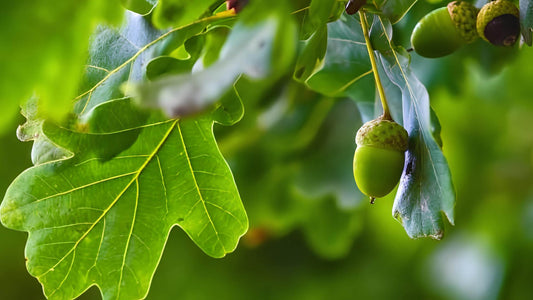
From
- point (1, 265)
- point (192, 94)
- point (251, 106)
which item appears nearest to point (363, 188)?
point (192, 94)

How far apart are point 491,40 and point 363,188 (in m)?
0.31

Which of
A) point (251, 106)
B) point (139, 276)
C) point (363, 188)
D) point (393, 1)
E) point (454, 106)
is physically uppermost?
point (393, 1)

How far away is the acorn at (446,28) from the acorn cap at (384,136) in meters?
0.16

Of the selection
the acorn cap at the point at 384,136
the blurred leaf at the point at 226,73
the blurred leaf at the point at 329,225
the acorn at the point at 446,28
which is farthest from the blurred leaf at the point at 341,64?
the blurred leaf at the point at 226,73

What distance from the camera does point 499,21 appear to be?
975 millimetres

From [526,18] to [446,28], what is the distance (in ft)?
0.40

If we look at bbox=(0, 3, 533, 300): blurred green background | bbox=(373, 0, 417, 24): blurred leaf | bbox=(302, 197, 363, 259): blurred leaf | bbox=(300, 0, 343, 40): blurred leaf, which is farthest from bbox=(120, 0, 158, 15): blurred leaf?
bbox=(302, 197, 363, 259): blurred leaf

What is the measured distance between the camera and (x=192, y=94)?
0.45 metres

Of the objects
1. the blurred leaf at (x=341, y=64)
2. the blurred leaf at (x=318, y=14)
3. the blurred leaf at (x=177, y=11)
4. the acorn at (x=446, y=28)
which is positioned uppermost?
the blurred leaf at (x=177, y=11)

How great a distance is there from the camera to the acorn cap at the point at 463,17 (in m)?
1.00

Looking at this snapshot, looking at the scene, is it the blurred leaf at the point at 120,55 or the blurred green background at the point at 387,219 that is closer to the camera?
the blurred leaf at the point at 120,55

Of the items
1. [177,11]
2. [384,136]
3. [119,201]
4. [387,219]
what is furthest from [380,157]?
[387,219]

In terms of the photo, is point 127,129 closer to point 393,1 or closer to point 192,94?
point 393,1

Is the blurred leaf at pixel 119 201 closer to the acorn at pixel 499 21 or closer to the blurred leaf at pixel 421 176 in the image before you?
the blurred leaf at pixel 421 176
